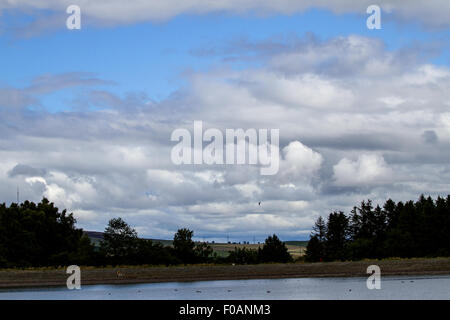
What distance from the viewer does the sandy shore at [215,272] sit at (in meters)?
102

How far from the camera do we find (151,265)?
115000mm

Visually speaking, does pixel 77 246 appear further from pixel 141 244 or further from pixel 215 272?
pixel 215 272

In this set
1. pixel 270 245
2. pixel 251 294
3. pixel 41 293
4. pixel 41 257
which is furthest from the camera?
pixel 270 245

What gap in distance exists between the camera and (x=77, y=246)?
127 m

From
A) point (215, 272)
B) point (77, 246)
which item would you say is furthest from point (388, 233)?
point (77, 246)

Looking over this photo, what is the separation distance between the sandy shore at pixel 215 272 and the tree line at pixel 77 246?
8.98 m

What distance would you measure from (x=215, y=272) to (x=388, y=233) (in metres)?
39.6

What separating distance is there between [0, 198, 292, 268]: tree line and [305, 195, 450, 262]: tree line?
14.9 metres

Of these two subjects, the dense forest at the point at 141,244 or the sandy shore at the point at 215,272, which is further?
the dense forest at the point at 141,244

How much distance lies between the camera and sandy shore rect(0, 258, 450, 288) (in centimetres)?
10169

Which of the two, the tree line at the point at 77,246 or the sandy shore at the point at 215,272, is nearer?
the sandy shore at the point at 215,272
